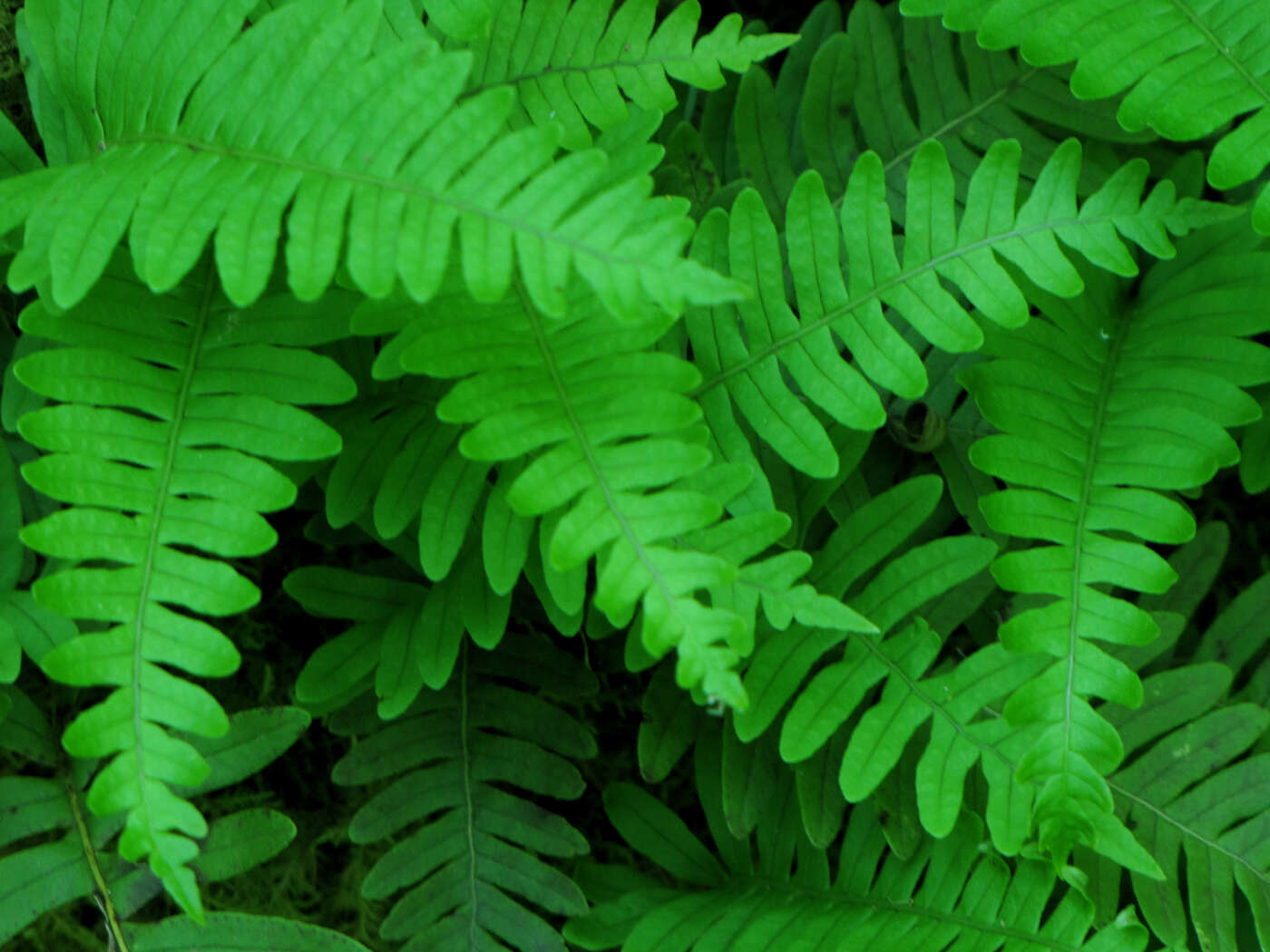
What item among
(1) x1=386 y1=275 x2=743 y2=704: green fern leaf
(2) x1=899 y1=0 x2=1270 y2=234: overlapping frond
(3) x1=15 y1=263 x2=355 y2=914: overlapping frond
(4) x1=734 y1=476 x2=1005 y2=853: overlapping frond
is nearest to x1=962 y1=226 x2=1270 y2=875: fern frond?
(4) x1=734 y1=476 x2=1005 y2=853: overlapping frond

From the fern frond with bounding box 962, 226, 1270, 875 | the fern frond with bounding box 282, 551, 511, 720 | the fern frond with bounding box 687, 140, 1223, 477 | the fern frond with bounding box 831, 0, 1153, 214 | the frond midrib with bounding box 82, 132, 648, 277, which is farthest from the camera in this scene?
the fern frond with bounding box 831, 0, 1153, 214

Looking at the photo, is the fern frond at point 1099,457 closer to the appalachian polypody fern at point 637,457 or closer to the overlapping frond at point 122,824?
the appalachian polypody fern at point 637,457

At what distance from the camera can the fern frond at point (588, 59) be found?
66.3 inches

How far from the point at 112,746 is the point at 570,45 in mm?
Answer: 1176

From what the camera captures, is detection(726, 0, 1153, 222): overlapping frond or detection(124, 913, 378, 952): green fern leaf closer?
detection(124, 913, 378, 952): green fern leaf

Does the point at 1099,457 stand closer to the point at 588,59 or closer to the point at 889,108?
the point at 889,108

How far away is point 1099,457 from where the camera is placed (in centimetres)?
168

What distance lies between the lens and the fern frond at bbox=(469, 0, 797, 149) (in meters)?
1.68

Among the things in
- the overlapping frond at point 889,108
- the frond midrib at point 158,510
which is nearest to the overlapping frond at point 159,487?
the frond midrib at point 158,510

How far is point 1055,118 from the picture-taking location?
2012 millimetres

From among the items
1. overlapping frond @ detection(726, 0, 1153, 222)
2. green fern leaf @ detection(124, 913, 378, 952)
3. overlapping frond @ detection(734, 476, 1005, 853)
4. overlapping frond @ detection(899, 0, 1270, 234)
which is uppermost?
overlapping frond @ detection(726, 0, 1153, 222)

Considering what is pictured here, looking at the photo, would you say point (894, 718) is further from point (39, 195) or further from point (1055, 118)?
point (39, 195)

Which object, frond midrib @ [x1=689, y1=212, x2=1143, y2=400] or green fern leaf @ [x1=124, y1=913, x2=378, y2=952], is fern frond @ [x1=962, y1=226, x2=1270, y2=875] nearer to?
frond midrib @ [x1=689, y1=212, x2=1143, y2=400]

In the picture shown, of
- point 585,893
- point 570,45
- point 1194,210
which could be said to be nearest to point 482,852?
point 585,893
